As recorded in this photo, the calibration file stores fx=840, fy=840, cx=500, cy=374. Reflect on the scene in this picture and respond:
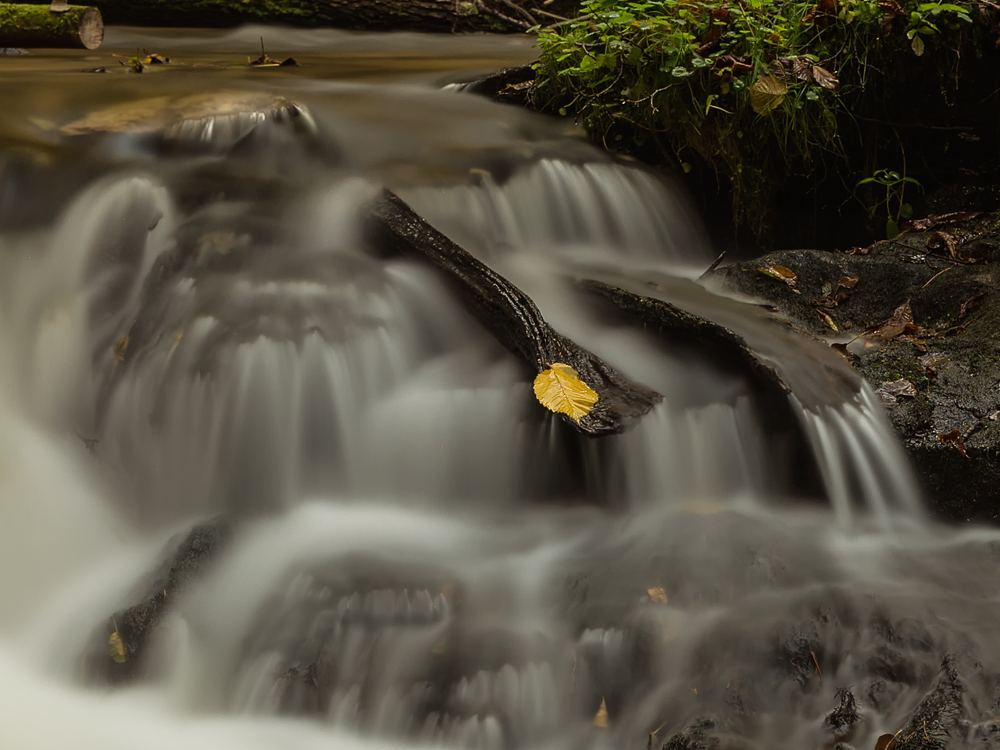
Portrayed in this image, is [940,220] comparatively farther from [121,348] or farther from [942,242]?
[121,348]

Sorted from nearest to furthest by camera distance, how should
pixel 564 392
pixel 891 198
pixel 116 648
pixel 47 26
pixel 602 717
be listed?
pixel 602 717 < pixel 116 648 < pixel 564 392 < pixel 891 198 < pixel 47 26

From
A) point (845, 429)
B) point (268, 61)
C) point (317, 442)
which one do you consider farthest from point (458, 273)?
point (268, 61)

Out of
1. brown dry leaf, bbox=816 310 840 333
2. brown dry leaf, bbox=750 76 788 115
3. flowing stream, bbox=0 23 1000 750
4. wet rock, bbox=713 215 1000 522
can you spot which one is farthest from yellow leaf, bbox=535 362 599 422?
brown dry leaf, bbox=750 76 788 115

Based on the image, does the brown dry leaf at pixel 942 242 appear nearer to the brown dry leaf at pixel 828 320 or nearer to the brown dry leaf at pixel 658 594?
the brown dry leaf at pixel 828 320

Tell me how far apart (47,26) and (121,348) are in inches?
171

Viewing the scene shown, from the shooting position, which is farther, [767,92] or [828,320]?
[767,92]

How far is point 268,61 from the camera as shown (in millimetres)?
6633

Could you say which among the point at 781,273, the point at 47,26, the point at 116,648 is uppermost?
the point at 47,26

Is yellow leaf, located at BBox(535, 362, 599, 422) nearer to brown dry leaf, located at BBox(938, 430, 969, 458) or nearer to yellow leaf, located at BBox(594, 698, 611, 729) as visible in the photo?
yellow leaf, located at BBox(594, 698, 611, 729)

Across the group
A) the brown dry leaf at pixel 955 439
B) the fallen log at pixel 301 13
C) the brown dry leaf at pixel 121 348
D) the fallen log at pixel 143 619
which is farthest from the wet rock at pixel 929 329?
the fallen log at pixel 301 13

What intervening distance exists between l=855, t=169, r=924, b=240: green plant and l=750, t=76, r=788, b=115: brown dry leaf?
0.62m

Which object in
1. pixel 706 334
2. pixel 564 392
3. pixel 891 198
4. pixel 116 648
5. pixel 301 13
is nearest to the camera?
pixel 116 648

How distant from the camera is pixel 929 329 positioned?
3594 millimetres

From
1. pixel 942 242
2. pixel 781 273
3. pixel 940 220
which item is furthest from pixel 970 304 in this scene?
pixel 940 220
